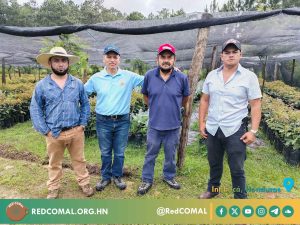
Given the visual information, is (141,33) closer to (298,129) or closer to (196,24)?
(196,24)

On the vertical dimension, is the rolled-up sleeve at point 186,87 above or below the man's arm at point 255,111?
above

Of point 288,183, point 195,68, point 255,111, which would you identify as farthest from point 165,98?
point 288,183

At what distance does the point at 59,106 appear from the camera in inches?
127

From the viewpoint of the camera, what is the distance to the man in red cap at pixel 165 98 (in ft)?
10.9

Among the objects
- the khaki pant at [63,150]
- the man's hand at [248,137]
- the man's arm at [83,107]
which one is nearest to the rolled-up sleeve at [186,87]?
the man's hand at [248,137]

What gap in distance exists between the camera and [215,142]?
3.19 meters

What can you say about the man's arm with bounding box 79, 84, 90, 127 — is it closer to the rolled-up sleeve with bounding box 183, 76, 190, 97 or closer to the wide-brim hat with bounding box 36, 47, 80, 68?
the wide-brim hat with bounding box 36, 47, 80, 68

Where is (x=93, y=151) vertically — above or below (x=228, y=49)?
below

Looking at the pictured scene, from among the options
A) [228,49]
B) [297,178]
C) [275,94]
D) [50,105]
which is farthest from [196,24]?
[275,94]

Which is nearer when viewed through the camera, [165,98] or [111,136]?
[165,98]

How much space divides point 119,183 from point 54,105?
4.47 ft

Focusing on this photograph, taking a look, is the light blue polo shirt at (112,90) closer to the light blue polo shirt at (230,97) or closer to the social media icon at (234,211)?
the light blue polo shirt at (230,97)

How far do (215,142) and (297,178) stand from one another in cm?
209

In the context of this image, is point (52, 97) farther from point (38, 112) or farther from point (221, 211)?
point (221, 211)
